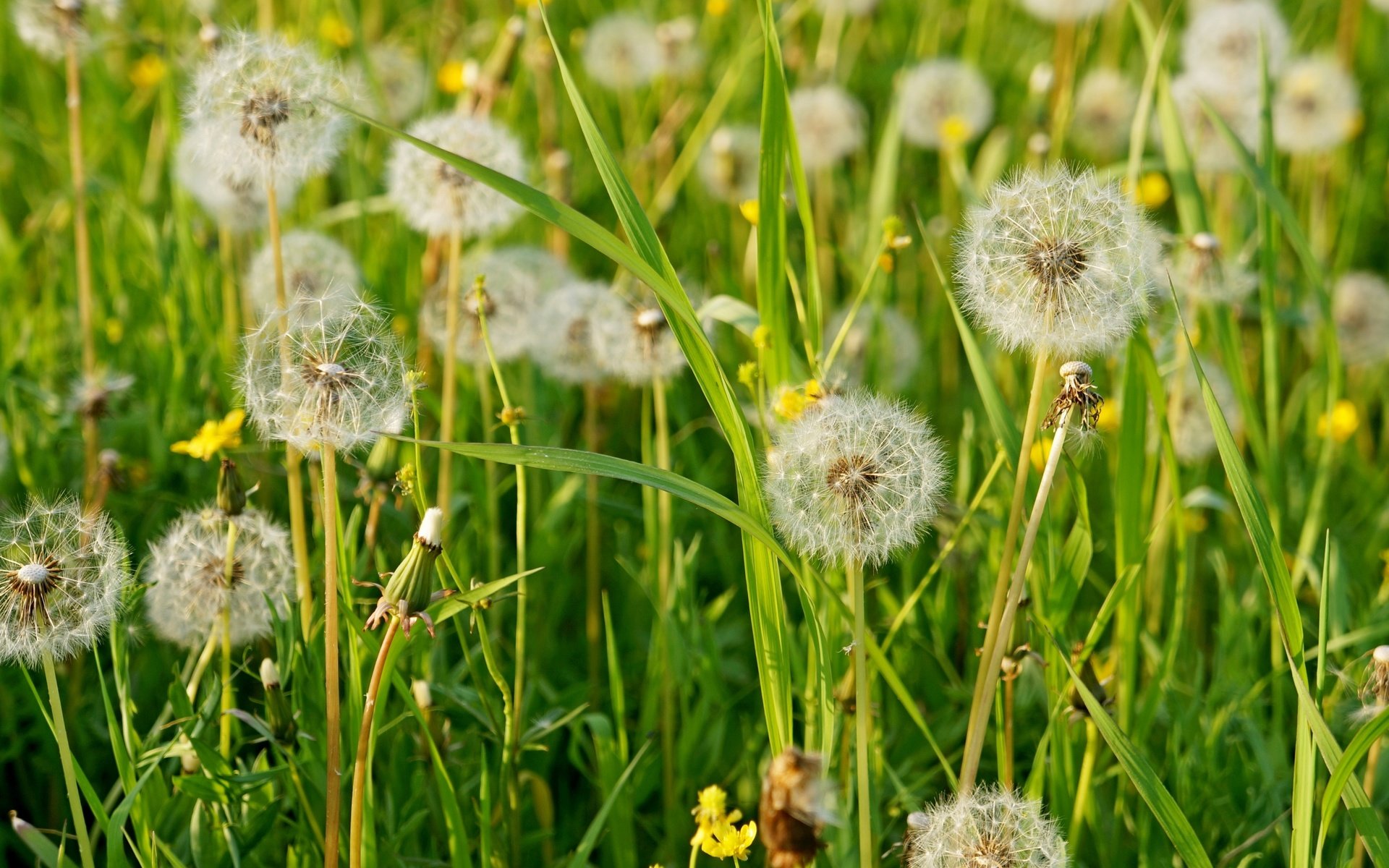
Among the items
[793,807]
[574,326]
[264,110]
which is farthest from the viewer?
[574,326]

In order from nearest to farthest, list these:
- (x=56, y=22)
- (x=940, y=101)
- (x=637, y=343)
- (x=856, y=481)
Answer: (x=856, y=481)
(x=637, y=343)
(x=56, y=22)
(x=940, y=101)

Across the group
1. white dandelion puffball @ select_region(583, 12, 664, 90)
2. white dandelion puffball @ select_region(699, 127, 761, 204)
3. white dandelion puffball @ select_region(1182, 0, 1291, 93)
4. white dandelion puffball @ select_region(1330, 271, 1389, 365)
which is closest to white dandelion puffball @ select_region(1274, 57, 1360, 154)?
white dandelion puffball @ select_region(1182, 0, 1291, 93)

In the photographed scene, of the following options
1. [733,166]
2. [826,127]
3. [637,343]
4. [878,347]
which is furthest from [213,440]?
[826,127]

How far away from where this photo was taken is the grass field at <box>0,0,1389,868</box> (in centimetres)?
169

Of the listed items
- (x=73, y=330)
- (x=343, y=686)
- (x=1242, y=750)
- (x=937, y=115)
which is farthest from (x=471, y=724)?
(x=937, y=115)

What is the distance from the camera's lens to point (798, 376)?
2182 mm

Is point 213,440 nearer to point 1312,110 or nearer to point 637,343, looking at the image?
point 637,343

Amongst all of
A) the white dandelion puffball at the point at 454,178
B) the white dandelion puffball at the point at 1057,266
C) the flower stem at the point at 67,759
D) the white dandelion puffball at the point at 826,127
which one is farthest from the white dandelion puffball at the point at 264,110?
the white dandelion puffball at the point at 826,127

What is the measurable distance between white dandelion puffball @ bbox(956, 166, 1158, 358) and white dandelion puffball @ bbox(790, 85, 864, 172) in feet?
7.69

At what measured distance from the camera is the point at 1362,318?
3908 mm

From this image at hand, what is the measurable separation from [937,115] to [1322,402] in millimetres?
1622

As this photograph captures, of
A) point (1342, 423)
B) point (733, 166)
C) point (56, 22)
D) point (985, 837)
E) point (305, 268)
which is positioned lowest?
point (985, 837)

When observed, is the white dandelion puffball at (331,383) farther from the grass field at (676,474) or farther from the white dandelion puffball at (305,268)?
the white dandelion puffball at (305,268)

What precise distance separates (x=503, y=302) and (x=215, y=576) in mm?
1131
